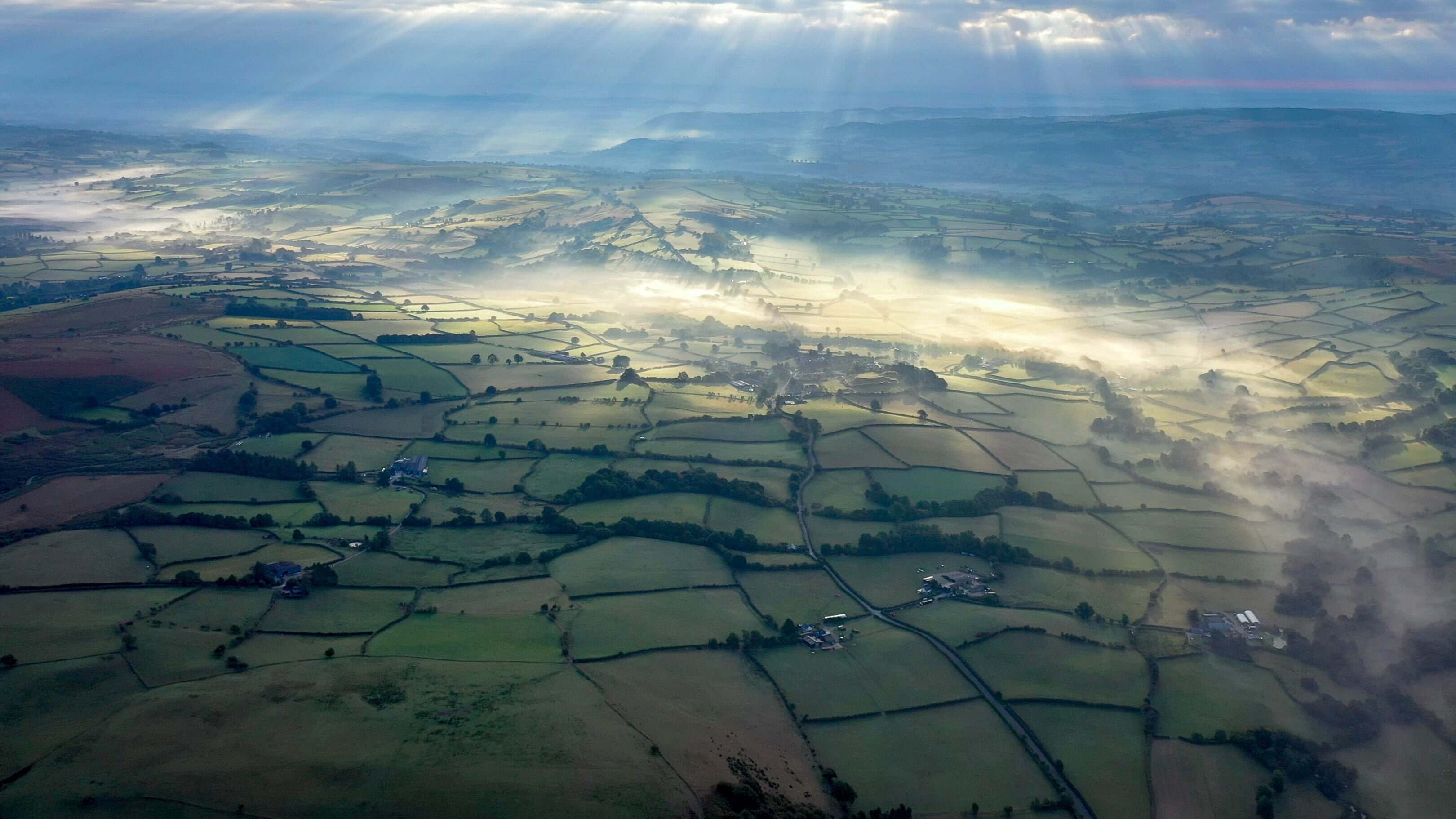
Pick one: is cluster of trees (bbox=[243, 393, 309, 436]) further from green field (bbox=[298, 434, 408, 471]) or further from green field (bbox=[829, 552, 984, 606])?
green field (bbox=[829, 552, 984, 606])

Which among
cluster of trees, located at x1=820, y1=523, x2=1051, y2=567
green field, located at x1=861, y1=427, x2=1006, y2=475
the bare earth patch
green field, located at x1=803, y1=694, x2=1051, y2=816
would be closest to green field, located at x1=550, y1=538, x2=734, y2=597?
cluster of trees, located at x1=820, y1=523, x2=1051, y2=567

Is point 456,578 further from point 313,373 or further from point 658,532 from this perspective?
point 313,373

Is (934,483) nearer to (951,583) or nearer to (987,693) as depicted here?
(951,583)

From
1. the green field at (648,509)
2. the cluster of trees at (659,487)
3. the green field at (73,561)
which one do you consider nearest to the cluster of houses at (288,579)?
the green field at (73,561)

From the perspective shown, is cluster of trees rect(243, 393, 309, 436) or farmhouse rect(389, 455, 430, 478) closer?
farmhouse rect(389, 455, 430, 478)

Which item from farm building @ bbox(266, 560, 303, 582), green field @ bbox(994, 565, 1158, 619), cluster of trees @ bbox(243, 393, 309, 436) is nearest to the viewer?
farm building @ bbox(266, 560, 303, 582)

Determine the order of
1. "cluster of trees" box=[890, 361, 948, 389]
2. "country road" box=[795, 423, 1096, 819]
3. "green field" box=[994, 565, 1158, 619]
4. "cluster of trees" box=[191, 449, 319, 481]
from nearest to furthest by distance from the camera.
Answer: "country road" box=[795, 423, 1096, 819] < "green field" box=[994, 565, 1158, 619] < "cluster of trees" box=[191, 449, 319, 481] < "cluster of trees" box=[890, 361, 948, 389]
